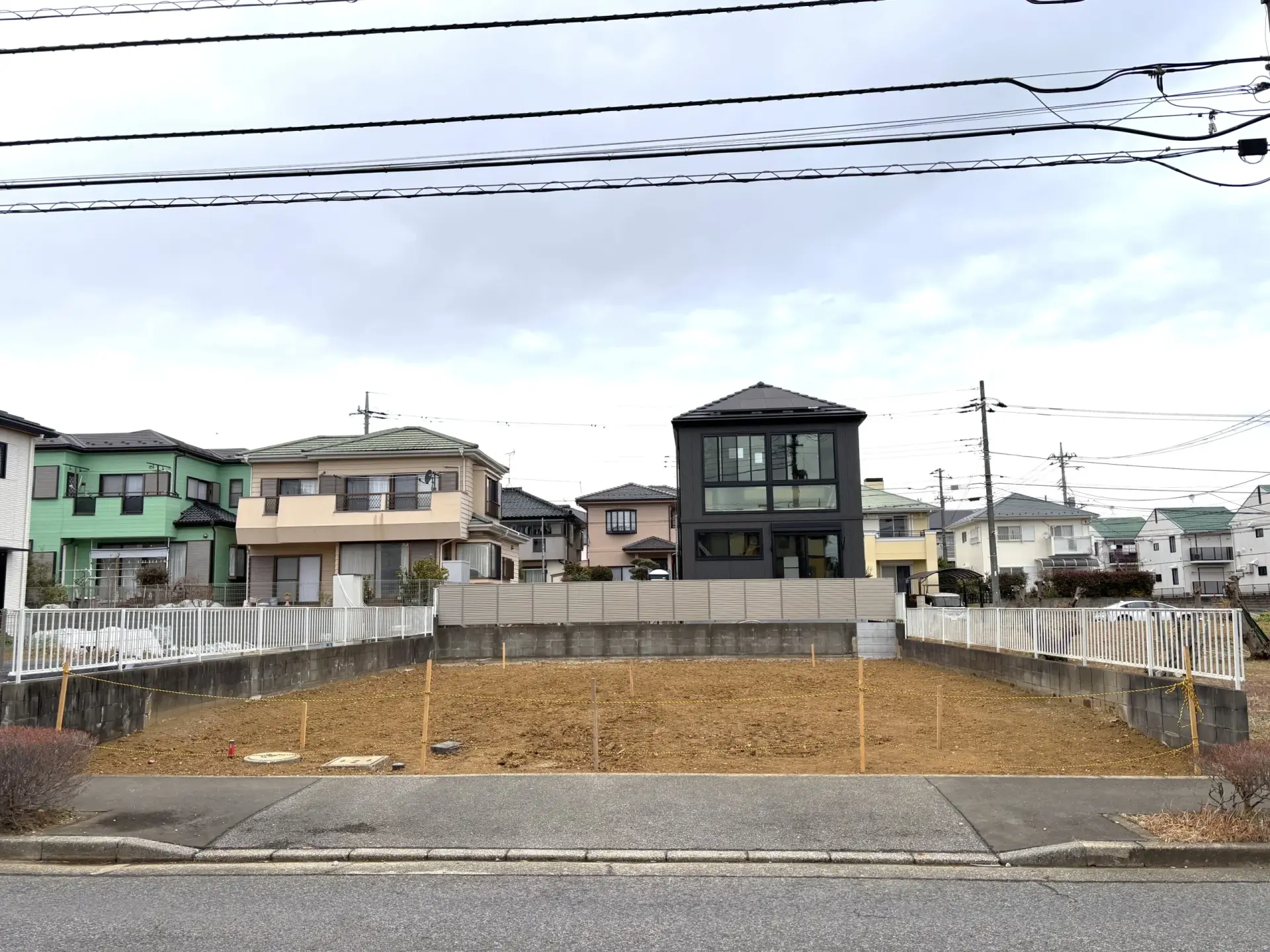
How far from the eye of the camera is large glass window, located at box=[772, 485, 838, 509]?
3366 centimetres

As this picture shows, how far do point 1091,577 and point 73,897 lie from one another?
146ft

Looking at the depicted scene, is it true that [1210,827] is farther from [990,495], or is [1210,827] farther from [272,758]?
[990,495]

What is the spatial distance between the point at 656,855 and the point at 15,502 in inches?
965

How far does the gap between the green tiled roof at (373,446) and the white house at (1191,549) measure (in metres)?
47.7

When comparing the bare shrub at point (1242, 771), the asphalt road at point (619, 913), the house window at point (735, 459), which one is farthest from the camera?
the house window at point (735, 459)

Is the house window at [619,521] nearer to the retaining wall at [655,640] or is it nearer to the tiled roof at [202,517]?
the tiled roof at [202,517]

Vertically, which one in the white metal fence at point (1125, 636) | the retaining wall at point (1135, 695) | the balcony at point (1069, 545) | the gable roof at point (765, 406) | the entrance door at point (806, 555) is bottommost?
the retaining wall at point (1135, 695)

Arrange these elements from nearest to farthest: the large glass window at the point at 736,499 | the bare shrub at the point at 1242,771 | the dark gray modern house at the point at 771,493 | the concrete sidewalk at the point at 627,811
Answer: the bare shrub at the point at 1242,771 < the concrete sidewalk at the point at 627,811 < the dark gray modern house at the point at 771,493 < the large glass window at the point at 736,499

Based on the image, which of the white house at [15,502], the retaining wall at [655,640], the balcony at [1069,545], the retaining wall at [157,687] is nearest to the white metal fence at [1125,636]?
the retaining wall at [655,640]

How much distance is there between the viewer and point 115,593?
31719 mm

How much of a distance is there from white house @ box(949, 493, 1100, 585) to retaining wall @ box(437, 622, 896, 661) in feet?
111

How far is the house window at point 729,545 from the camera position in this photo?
33.7 meters

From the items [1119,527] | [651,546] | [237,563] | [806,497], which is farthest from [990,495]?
[1119,527]

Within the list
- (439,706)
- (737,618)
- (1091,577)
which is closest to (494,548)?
(737,618)
